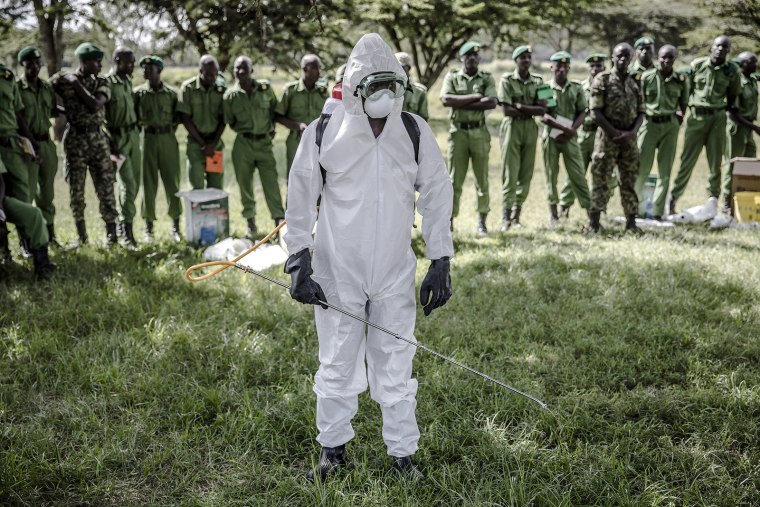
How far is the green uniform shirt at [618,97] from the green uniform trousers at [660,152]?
1.24 meters

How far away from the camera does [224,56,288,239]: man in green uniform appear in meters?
7.38

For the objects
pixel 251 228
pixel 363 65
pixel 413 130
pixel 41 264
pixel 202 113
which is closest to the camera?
pixel 363 65

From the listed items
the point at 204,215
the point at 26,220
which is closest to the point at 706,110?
the point at 204,215

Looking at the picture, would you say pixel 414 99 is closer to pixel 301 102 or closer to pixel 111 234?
pixel 301 102

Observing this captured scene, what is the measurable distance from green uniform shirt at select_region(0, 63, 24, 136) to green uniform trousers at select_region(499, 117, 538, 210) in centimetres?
529

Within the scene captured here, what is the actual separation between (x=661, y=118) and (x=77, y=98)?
704 centimetres

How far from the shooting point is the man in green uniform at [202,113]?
7375 mm

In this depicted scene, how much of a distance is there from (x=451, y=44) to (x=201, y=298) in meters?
15.6

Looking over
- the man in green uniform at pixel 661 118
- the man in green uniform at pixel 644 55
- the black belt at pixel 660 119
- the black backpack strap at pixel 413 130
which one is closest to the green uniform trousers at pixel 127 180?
the black backpack strap at pixel 413 130

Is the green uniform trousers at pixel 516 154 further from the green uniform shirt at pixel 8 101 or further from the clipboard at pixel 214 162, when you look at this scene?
the green uniform shirt at pixel 8 101

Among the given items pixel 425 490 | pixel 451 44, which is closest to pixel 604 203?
pixel 425 490

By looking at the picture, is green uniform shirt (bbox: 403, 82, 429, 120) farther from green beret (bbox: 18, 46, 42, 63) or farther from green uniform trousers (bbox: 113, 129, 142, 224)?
green beret (bbox: 18, 46, 42, 63)

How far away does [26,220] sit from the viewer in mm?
5645

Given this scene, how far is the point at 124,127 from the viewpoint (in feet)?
23.6
